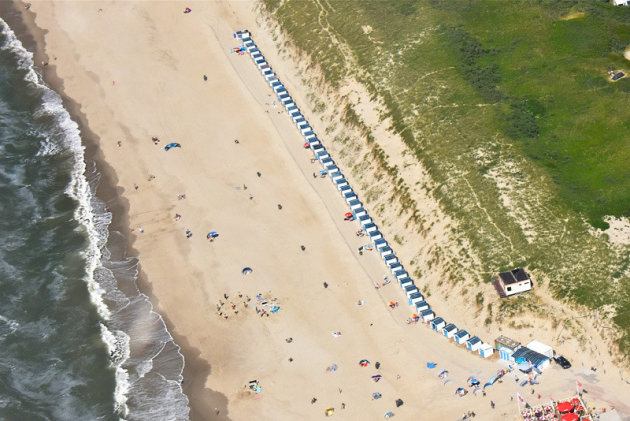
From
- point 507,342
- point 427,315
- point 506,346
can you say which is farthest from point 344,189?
point 506,346

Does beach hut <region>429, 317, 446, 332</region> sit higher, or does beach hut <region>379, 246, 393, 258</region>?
beach hut <region>429, 317, 446, 332</region>

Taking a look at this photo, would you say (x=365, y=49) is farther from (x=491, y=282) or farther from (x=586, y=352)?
(x=586, y=352)

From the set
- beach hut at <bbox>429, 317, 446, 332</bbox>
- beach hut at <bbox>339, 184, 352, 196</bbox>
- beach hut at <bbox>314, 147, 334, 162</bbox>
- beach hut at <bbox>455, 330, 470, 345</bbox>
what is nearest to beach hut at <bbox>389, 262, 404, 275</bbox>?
beach hut at <bbox>429, 317, 446, 332</bbox>

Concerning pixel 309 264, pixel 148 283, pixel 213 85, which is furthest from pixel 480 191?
pixel 213 85

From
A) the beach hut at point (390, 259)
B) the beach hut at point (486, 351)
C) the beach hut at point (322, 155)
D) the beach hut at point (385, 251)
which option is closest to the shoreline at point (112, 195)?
the beach hut at point (390, 259)

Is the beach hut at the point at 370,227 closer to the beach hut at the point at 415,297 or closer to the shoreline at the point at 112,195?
the beach hut at the point at 415,297

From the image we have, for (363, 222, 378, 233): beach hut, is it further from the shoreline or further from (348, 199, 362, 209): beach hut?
the shoreline
